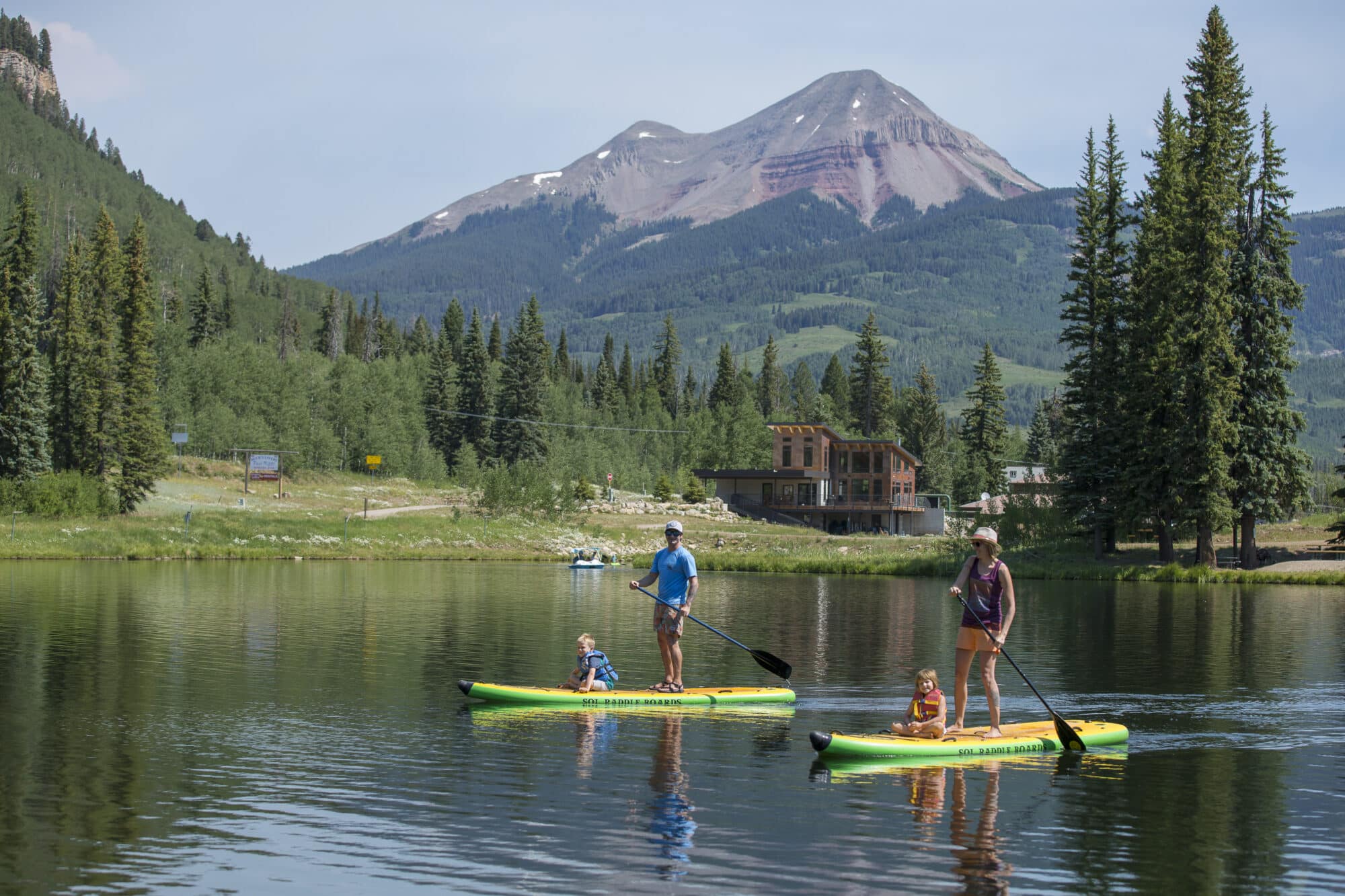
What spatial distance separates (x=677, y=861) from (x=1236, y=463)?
52.5 metres

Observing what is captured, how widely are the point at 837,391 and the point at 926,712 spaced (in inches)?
6093

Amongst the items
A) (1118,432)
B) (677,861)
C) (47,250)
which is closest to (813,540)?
(1118,432)

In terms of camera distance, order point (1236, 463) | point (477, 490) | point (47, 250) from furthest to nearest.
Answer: point (47, 250), point (477, 490), point (1236, 463)

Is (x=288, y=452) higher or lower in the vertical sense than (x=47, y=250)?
lower

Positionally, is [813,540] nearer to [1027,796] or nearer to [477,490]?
[477,490]

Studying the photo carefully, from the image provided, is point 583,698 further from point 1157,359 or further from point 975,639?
point 1157,359

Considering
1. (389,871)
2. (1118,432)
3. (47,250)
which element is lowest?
(389,871)

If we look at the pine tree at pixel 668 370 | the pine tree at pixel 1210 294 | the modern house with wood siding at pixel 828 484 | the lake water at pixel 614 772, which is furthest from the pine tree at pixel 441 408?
the lake water at pixel 614 772

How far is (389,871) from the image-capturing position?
1212cm

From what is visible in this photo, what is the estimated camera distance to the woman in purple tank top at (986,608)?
17.6 metres

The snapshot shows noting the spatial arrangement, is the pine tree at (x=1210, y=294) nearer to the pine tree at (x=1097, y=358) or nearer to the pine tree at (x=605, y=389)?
the pine tree at (x=1097, y=358)

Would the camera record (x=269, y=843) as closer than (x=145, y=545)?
Yes

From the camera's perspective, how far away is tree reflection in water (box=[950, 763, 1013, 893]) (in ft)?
39.8

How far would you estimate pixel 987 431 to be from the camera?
12231cm
